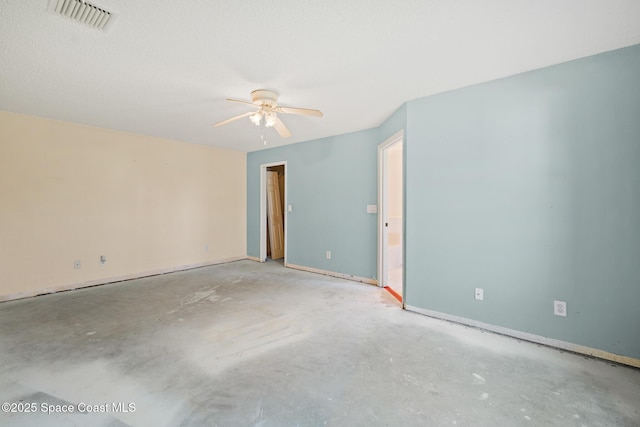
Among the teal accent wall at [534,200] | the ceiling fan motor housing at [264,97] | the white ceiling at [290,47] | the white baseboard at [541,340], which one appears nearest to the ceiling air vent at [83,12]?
the white ceiling at [290,47]

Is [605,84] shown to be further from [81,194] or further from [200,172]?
[81,194]

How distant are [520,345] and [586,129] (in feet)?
6.02

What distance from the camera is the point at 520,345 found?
2.28 m

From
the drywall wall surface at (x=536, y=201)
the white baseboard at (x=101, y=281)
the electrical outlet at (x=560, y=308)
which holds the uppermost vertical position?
the drywall wall surface at (x=536, y=201)

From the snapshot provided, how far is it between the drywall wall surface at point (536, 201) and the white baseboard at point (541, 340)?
1.8 inches

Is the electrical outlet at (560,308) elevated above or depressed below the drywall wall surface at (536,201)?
below

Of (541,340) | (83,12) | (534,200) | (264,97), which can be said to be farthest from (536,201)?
(83,12)

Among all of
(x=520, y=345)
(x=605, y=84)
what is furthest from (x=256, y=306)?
(x=605, y=84)

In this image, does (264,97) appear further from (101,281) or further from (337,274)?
(101,281)

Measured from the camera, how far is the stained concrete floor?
1539mm

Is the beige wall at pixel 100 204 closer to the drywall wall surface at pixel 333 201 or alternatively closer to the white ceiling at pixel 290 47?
the white ceiling at pixel 290 47

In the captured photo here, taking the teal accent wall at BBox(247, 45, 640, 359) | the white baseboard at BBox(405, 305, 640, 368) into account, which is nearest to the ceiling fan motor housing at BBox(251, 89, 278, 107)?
the teal accent wall at BBox(247, 45, 640, 359)

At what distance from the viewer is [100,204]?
158 inches

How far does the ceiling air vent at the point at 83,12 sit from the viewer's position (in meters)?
1.52
